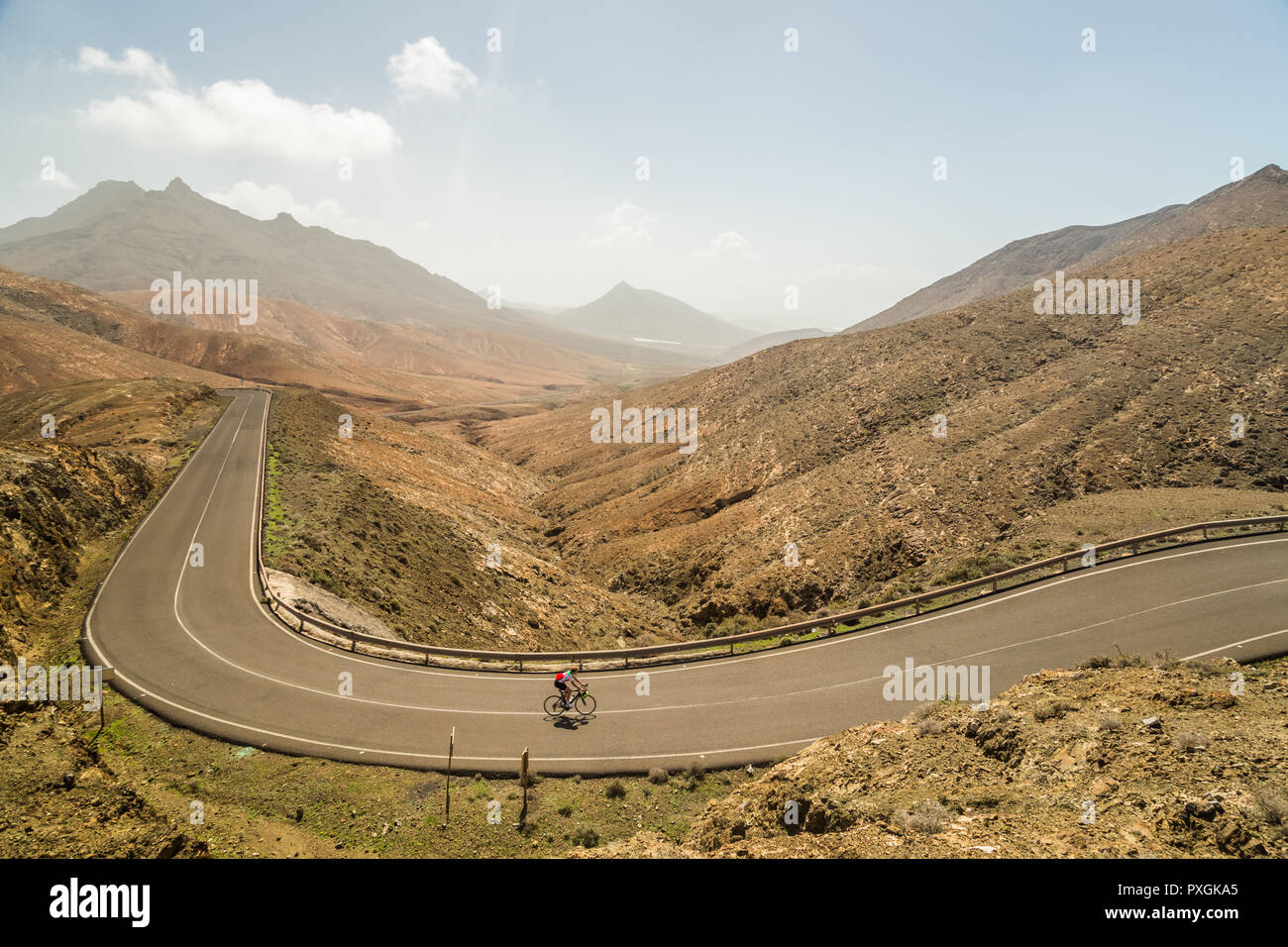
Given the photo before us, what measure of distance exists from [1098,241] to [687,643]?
7164 inches

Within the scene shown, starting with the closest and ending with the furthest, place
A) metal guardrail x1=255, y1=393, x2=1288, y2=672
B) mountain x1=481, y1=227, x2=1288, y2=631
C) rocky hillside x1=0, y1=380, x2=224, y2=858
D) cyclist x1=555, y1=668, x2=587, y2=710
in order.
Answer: rocky hillside x1=0, y1=380, x2=224, y2=858
cyclist x1=555, y1=668, x2=587, y2=710
metal guardrail x1=255, y1=393, x2=1288, y2=672
mountain x1=481, y1=227, x2=1288, y2=631

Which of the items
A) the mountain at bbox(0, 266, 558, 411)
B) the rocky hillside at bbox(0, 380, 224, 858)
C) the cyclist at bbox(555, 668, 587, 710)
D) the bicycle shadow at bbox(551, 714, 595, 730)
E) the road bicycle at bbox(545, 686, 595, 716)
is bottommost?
the bicycle shadow at bbox(551, 714, 595, 730)

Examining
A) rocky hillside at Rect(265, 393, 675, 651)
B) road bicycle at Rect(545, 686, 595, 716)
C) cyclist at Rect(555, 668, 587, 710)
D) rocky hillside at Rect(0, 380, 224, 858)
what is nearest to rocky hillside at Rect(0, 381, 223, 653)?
rocky hillside at Rect(0, 380, 224, 858)

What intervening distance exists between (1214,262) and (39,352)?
403 ft

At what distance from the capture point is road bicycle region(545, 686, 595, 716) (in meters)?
15.8

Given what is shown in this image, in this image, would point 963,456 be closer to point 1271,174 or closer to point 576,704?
point 576,704

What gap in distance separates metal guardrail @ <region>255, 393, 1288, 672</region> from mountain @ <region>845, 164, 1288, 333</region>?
84551 millimetres

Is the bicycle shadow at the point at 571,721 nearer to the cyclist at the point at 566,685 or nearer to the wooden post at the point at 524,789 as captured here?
the cyclist at the point at 566,685

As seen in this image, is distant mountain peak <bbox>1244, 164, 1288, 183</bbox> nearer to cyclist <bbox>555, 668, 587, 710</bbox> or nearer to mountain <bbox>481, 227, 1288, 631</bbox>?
mountain <bbox>481, 227, 1288, 631</bbox>

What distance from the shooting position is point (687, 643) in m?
18.9

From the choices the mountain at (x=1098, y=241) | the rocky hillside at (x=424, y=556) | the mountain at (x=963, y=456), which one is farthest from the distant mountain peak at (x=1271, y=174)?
the rocky hillside at (x=424, y=556)

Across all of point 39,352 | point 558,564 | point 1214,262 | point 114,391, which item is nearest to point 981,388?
point 1214,262

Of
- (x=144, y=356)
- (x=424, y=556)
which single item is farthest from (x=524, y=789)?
(x=144, y=356)
